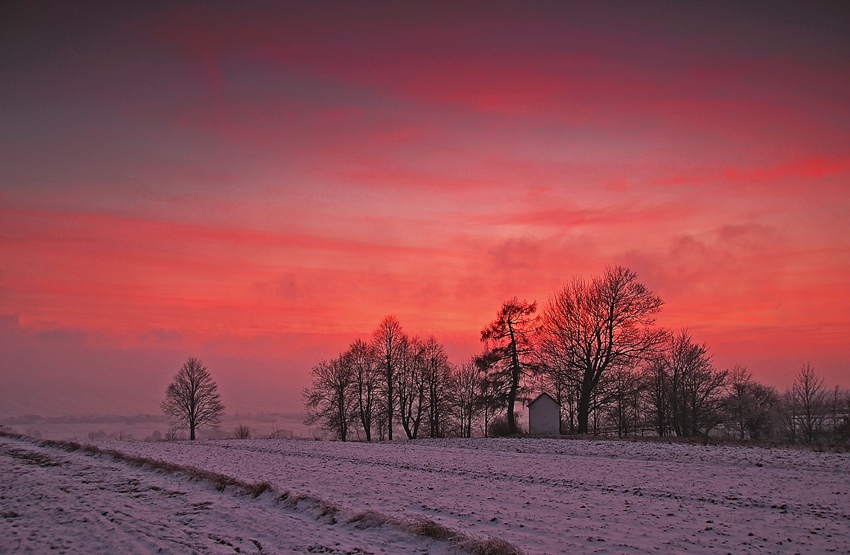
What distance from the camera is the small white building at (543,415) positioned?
51.5 m

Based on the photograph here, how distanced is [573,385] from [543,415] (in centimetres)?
A: 457

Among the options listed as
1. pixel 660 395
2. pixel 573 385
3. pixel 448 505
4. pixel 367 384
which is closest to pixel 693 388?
pixel 660 395

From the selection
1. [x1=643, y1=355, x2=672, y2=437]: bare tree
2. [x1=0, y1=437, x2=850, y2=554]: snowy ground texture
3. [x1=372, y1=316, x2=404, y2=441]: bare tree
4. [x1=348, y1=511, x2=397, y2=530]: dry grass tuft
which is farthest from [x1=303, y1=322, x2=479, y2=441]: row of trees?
[x1=348, y1=511, x2=397, y2=530]: dry grass tuft

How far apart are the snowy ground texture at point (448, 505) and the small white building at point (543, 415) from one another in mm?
23555

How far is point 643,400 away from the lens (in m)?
67.2

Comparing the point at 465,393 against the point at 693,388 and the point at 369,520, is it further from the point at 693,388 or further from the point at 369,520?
the point at 369,520

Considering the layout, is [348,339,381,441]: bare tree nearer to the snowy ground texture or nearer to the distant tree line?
the distant tree line

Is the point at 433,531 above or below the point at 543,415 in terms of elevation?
above

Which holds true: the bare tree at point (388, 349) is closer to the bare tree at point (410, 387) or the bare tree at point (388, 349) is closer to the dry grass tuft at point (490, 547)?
the bare tree at point (410, 387)

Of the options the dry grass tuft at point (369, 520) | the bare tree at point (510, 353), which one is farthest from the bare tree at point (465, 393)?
the dry grass tuft at point (369, 520)

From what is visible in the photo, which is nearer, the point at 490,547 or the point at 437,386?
the point at 490,547

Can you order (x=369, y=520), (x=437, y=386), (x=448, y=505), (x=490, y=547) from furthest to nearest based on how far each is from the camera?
1. (x=437, y=386)
2. (x=448, y=505)
3. (x=369, y=520)
4. (x=490, y=547)

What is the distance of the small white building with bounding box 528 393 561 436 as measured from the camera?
5150 centimetres

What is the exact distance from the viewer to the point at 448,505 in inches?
659
